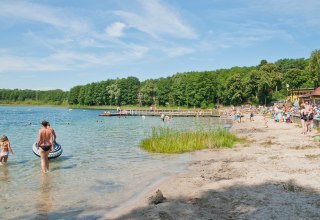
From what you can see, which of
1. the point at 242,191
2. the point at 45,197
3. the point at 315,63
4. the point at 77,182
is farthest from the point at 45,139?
the point at 315,63

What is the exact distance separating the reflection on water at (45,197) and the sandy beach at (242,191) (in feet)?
5.66

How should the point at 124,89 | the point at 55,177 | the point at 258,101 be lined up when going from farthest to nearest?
the point at 124,89, the point at 258,101, the point at 55,177

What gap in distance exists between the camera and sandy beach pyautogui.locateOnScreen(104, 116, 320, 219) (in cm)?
711

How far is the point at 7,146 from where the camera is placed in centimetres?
1529

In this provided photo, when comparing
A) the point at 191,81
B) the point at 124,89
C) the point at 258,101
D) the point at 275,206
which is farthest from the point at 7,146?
the point at 124,89

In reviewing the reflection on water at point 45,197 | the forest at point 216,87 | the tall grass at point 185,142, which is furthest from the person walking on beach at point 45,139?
the forest at point 216,87

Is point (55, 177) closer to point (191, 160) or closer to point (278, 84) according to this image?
point (191, 160)

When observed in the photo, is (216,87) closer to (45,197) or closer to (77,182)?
(77,182)

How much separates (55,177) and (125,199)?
4.37 meters

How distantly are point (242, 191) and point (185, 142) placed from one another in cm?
1057

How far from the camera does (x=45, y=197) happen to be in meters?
9.90

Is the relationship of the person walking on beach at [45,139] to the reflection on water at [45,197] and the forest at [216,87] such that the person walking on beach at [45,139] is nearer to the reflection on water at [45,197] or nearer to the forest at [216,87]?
the reflection on water at [45,197]

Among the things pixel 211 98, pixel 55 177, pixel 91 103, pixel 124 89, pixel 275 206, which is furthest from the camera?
pixel 91 103

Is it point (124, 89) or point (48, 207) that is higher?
point (124, 89)
